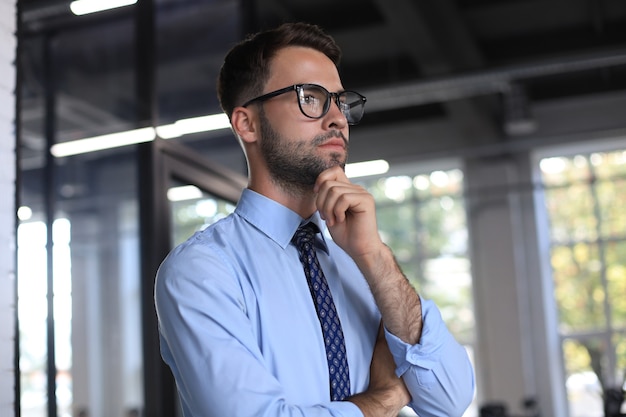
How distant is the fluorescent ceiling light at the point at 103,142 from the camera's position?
380 cm

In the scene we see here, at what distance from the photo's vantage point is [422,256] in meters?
11.5

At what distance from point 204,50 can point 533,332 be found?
7235 mm

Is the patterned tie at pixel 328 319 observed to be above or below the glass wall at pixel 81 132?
below

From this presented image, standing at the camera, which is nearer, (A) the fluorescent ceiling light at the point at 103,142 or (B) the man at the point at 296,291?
(B) the man at the point at 296,291

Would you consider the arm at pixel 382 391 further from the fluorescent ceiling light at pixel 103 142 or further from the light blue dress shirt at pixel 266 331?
the fluorescent ceiling light at pixel 103 142

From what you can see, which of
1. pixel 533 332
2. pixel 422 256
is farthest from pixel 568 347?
pixel 422 256

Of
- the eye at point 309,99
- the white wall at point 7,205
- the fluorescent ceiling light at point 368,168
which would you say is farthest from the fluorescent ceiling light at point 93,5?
the fluorescent ceiling light at point 368,168

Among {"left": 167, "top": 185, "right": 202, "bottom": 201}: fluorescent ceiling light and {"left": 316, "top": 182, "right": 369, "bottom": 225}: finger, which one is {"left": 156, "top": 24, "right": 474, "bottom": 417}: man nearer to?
{"left": 316, "top": 182, "right": 369, "bottom": 225}: finger

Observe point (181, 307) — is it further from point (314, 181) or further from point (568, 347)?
point (568, 347)

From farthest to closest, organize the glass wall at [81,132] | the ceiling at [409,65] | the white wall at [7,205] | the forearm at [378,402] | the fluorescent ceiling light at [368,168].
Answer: the fluorescent ceiling light at [368,168] → the ceiling at [409,65] → the glass wall at [81,132] → the white wall at [7,205] → the forearm at [378,402]

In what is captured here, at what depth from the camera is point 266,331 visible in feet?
4.59

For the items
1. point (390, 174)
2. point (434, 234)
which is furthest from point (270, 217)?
point (434, 234)

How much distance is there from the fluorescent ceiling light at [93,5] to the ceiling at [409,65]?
2.3 inches

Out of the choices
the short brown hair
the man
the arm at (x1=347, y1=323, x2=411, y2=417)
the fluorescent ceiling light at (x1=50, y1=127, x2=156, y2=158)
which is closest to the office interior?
the fluorescent ceiling light at (x1=50, y1=127, x2=156, y2=158)
